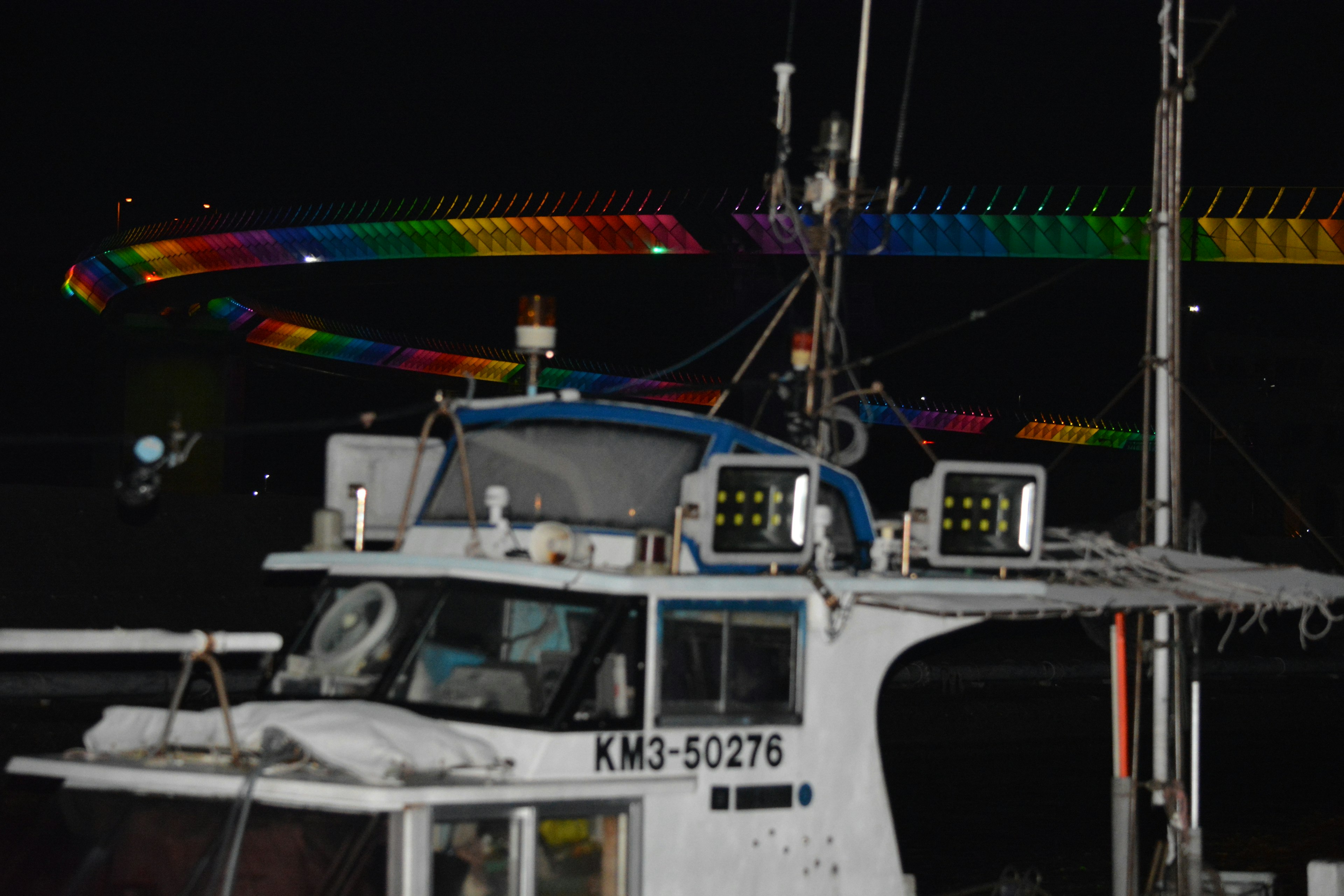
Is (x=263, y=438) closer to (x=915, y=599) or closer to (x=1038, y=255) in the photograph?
(x=1038, y=255)

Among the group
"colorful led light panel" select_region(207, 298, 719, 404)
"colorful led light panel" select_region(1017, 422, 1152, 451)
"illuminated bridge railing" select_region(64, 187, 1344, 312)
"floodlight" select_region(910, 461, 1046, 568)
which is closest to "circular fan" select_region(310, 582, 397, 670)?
"floodlight" select_region(910, 461, 1046, 568)

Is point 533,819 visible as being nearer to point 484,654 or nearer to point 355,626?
point 484,654

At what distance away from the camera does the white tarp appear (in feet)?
23.2

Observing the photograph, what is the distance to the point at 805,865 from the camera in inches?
341

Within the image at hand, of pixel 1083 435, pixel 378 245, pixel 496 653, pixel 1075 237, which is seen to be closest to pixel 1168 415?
pixel 496 653

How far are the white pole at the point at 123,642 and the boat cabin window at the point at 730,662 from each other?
2218 millimetres

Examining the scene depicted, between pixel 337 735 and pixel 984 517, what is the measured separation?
14.6 ft

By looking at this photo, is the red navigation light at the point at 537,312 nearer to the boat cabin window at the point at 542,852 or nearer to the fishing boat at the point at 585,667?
the fishing boat at the point at 585,667

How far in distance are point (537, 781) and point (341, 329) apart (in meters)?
68.7

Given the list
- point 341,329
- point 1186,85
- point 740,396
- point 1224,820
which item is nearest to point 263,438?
point 341,329

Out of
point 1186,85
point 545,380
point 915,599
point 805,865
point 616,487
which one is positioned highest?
point 545,380

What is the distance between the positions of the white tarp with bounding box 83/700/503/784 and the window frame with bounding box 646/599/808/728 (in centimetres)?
101

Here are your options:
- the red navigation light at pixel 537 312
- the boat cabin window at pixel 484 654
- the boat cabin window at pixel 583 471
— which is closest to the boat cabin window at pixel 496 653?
the boat cabin window at pixel 484 654

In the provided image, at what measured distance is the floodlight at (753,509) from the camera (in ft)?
27.1
